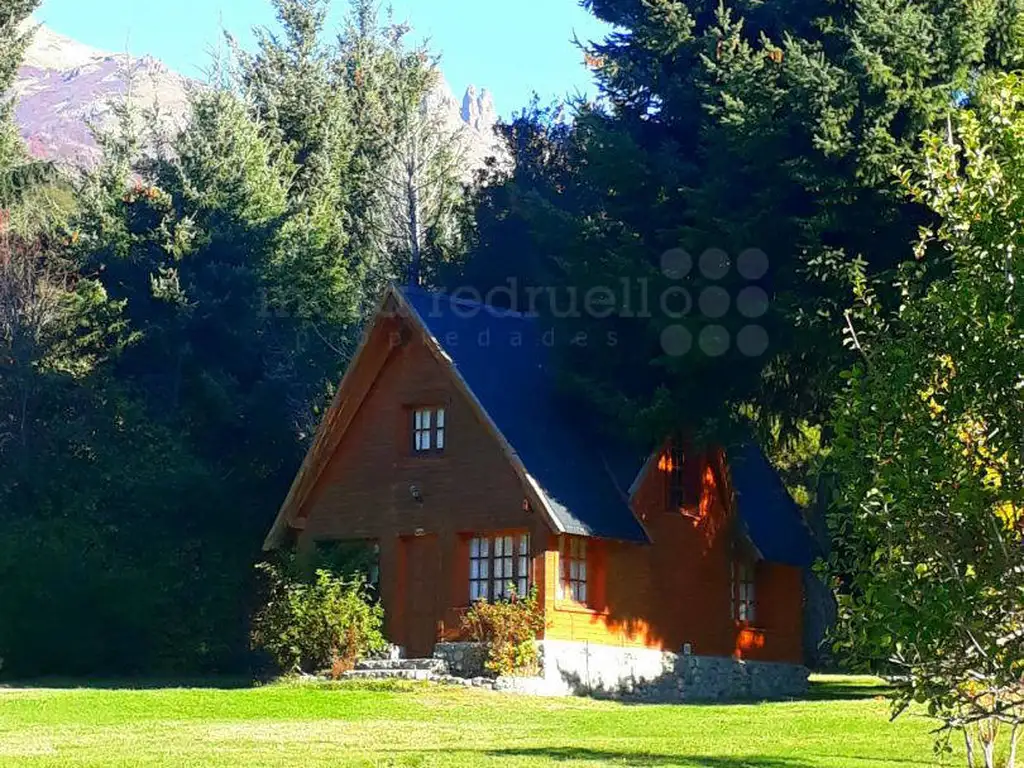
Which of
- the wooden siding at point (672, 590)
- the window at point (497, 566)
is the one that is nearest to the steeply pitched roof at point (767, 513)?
the wooden siding at point (672, 590)

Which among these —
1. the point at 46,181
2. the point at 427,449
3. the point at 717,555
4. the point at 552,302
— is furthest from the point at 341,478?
the point at 46,181

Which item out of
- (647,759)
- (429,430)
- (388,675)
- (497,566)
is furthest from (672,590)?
(647,759)

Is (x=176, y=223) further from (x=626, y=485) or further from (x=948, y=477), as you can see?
(x=948, y=477)

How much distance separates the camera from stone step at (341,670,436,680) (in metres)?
28.5

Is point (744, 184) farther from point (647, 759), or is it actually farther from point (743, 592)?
point (647, 759)

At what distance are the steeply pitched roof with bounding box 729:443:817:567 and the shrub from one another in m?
5.81

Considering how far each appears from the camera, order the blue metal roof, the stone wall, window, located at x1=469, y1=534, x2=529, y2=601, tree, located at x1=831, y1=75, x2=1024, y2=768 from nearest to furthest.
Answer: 1. tree, located at x1=831, y1=75, x2=1024, y2=768
2. the stone wall
3. the blue metal roof
4. window, located at x1=469, y1=534, x2=529, y2=601

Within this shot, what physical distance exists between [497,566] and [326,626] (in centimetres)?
335

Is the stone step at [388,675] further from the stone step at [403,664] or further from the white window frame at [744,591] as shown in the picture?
the white window frame at [744,591]

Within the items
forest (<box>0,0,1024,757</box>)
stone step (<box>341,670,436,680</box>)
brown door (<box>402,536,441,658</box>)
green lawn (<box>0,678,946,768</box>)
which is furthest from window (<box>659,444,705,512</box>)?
stone step (<box>341,670,436,680</box>)

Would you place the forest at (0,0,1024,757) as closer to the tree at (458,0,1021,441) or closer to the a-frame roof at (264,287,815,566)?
the tree at (458,0,1021,441)

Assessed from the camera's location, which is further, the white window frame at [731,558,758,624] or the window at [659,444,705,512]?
the white window frame at [731,558,758,624]

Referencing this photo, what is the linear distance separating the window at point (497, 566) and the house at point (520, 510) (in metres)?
0.03

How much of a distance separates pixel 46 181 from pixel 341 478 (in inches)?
772
